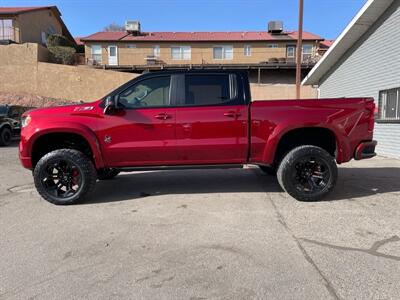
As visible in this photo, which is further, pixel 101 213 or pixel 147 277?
pixel 101 213

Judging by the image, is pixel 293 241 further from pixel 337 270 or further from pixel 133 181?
pixel 133 181

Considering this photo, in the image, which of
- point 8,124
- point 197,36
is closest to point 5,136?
point 8,124

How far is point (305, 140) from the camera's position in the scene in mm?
6094

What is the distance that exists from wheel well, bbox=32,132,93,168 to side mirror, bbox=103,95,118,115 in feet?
2.01

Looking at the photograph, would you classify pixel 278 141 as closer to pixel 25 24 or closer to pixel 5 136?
pixel 5 136

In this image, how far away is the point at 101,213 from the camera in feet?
17.1

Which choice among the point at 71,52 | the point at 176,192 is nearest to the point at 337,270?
the point at 176,192

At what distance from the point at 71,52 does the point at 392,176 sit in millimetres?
33861

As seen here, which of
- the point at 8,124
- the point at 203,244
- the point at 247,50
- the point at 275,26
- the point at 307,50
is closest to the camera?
the point at 203,244

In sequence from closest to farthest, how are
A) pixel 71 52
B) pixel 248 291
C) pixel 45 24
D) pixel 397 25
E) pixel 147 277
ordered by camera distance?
pixel 248 291
pixel 147 277
pixel 397 25
pixel 71 52
pixel 45 24

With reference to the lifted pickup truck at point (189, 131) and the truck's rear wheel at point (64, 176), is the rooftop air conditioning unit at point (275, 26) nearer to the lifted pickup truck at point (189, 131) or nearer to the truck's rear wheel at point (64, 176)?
the lifted pickup truck at point (189, 131)

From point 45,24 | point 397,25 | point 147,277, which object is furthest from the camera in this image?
point 45,24

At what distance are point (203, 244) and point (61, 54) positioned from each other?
3496 cm

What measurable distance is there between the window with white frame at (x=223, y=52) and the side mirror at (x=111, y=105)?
3427 cm
